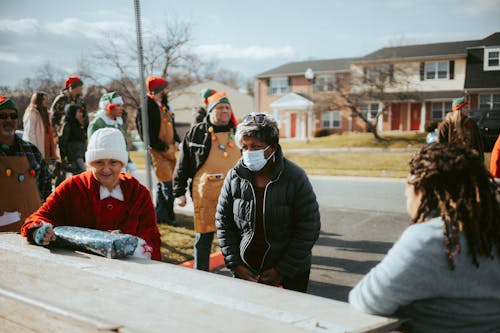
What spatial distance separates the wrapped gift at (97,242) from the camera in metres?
2.48

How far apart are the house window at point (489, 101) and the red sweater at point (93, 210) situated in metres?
14.8

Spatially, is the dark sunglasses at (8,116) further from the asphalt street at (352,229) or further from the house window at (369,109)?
the house window at (369,109)

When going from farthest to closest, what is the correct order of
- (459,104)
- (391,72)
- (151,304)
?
(391,72) → (459,104) → (151,304)

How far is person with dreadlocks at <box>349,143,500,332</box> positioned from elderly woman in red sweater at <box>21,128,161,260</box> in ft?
5.63

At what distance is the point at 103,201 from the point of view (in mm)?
3008

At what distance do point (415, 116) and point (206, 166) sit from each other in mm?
33923

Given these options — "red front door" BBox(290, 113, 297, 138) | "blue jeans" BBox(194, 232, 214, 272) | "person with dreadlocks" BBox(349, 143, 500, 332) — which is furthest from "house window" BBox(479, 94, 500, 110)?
"red front door" BBox(290, 113, 297, 138)

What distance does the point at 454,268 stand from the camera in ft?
5.33

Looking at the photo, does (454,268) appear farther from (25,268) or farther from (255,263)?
(25,268)

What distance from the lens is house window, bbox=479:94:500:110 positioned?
49.0ft

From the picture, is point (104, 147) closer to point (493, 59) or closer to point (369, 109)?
point (493, 59)

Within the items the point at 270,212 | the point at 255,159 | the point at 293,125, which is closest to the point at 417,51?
the point at 293,125

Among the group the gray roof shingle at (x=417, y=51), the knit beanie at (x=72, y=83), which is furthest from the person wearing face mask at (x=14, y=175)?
the gray roof shingle at (x=417, y=51)

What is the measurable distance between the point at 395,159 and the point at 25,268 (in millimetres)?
17781
